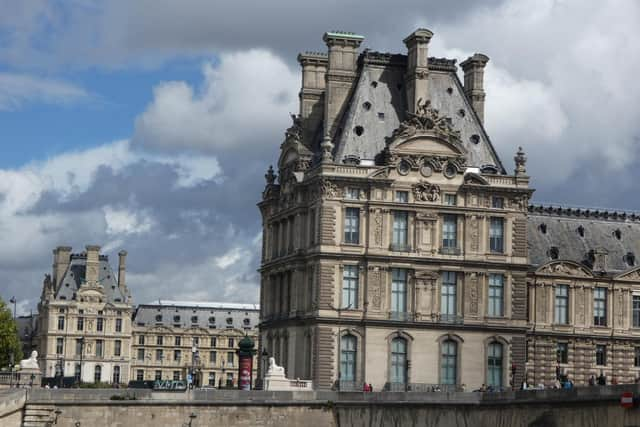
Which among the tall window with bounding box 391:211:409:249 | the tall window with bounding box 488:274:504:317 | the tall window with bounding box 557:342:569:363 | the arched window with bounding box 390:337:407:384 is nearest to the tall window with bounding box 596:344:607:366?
the tall window with bounding box 557:342:569:363

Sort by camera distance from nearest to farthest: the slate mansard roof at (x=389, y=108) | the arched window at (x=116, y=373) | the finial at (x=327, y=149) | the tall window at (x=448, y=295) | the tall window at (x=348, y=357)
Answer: the tall window at (x=348, y=357)
the finial at (x=327, y=149)
the tall window at (x=448, y=295)
the slate mansard roof at (x=389, y=108)
the arched window at (x=116, y=373)

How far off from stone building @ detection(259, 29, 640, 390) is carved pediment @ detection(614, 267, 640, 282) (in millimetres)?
169

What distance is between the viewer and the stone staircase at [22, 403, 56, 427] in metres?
74.9

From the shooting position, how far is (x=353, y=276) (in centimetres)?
9394

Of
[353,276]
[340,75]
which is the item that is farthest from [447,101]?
[353,276]

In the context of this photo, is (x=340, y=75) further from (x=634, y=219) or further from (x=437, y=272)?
(x=634, y=219)

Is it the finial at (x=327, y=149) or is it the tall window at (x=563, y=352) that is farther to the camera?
the tall window at (x=563, y=352)

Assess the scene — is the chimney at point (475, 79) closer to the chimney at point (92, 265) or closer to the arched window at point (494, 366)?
the arched window at point (494, 366)

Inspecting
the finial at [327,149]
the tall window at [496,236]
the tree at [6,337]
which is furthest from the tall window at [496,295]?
the tree at [6,337]

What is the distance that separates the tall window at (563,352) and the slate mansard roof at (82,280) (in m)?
104

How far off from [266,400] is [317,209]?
62.3 feet

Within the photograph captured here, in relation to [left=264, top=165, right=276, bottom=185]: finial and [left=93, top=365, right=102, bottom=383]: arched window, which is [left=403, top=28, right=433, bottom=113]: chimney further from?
[left=93, top=365, right=102, bottom=383]: arched window

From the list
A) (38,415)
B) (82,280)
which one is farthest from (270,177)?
(82,280)

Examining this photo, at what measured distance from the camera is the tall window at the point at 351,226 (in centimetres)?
9412
